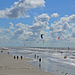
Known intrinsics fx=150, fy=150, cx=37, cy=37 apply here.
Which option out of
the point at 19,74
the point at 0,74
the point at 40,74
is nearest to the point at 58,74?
the point at 40,74

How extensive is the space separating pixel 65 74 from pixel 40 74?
3.97 metres

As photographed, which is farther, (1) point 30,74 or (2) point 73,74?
(2) point 73,74

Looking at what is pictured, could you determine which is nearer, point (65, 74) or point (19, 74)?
point (19, 74)

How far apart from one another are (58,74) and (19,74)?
5.63 meters

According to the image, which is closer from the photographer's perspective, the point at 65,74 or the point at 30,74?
the point at 30,74

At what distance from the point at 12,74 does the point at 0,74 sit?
155cm

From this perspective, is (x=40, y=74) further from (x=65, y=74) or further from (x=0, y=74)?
(x=0, y=74)

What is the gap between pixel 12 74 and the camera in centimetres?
1973

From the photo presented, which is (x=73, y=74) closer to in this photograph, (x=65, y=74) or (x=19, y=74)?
(x=65, y=74)

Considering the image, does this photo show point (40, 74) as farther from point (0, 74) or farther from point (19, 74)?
point (0, 74)

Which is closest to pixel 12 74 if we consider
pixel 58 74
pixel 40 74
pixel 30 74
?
pixel 30 74

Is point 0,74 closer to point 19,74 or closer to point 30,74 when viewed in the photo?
point 19,74

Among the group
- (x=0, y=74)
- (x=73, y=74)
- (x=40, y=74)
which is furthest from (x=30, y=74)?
(x=73, y=74)

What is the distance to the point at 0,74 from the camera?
19.2 m
